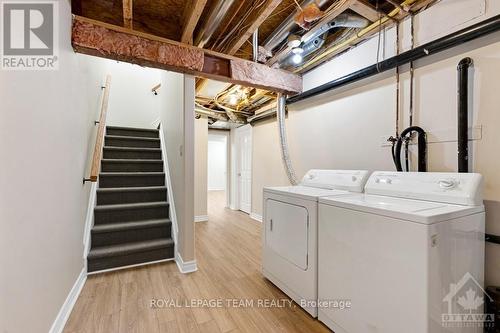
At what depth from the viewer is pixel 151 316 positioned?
1.75 meters

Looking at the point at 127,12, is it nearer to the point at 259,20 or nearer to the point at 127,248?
the point at 259,20

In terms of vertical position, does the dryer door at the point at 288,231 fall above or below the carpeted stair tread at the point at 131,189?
below

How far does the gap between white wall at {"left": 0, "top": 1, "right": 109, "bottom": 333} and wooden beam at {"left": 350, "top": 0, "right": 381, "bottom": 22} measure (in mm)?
2376

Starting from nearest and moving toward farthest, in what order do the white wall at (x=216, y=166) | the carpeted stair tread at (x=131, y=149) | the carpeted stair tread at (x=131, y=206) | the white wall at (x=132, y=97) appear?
1. the carpeted stair tread at (x=131, y=206)
2. the carpeted stair tread at (x=131, y=149)
3. the white wall at (x=132, y=97)
4. the white wall at (x=216, y=166)

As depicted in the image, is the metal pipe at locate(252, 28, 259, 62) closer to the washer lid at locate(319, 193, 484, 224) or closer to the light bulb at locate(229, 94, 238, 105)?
the light bulb at locate(229, 94, 238, 105)

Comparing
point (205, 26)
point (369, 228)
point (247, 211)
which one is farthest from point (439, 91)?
point (247, 211)

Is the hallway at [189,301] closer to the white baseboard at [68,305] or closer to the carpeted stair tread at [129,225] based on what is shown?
the white baseboard at [68,305]

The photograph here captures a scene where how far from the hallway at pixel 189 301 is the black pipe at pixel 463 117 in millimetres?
1589

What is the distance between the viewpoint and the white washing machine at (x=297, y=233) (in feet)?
5.72

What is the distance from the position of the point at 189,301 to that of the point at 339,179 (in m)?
1.79

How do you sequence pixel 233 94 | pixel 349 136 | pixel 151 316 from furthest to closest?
pixel 233 94, pixel 349 136, pixel 151 316

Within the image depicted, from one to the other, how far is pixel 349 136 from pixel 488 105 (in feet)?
3.55

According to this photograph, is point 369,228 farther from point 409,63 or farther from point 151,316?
point 151,316

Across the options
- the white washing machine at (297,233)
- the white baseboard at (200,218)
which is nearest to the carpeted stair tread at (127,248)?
the white washing machine at (297,233)
